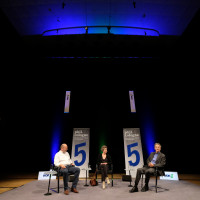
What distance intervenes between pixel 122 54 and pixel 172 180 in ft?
16.0

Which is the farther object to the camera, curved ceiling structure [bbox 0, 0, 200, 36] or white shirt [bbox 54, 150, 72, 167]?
curved ceiling structure [bbox 0, 0, 200, 36]

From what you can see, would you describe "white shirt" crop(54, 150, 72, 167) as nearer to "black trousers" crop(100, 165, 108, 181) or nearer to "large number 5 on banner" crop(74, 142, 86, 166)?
"black trousers" crop(100, 165, 108, 181)

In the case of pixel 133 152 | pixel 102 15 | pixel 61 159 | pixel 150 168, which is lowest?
pixel 150 168

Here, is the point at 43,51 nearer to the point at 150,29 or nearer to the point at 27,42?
the point at 27,42

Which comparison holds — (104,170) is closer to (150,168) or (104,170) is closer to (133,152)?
(150,168)

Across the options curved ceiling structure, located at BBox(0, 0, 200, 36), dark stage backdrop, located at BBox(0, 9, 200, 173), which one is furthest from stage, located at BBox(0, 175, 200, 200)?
curved ceiling structure, located at BBox(0, 0, 200, 36)

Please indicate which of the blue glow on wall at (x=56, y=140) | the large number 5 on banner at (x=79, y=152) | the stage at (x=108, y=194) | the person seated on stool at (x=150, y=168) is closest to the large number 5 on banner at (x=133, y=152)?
the person seated on stool at (x=150, y=168)

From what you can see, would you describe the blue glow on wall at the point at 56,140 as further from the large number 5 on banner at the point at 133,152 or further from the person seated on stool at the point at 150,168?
the person seated on stool at the point at 150,168

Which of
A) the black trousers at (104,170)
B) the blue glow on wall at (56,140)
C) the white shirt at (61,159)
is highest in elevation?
the blue glow on wall at (56,140)

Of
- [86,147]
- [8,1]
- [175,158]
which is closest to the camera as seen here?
[8,1]

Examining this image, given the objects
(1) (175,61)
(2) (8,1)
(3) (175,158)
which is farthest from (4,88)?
(3) (175,158)

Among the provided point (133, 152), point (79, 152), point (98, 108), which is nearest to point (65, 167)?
point (79, 152)

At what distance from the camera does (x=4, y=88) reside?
6.18 meters

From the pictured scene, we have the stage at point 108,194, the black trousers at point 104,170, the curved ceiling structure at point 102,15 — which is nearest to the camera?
the stage at point 108,194
